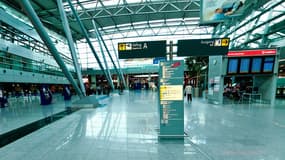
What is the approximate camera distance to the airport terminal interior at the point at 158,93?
3.35 meters

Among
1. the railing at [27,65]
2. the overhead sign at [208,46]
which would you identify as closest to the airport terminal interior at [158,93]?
the overhead sign at [208,46]

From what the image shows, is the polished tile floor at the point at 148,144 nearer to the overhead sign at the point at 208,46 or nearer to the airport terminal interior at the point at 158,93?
the airport terminal interior at the point at 158,93

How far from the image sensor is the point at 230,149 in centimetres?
312

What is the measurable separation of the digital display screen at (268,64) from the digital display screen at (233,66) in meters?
1.81

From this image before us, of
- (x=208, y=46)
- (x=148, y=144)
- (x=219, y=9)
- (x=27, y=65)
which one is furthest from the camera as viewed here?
(x=27, y=65)

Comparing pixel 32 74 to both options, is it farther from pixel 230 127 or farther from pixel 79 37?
pixel 230 127

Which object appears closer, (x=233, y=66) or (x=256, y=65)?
(x=256, y=65)

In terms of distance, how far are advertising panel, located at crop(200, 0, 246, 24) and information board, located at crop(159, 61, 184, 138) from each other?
845 centimetres

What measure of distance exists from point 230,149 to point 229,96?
11.4m

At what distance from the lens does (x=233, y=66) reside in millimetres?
9367

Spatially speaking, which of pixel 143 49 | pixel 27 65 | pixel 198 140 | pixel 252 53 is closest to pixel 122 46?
pixel 143 49

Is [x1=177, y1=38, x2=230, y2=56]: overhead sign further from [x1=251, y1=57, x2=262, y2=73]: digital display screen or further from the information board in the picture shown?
[x1=251, y1=57, x2=262, y2=73]: digital display screen

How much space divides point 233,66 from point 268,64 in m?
2.22

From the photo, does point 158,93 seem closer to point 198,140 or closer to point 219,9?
point 198,140
